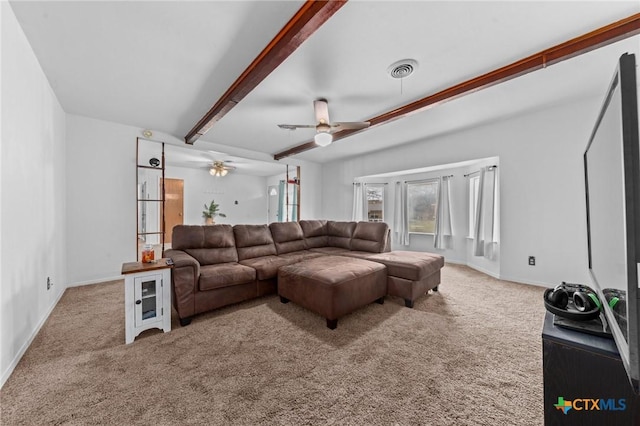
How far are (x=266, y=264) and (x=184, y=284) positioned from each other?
3.00 ft

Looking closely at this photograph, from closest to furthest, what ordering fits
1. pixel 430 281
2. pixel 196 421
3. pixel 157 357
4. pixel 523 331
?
pixel 196 421
pixel 157 357
pixel 523 331
pixel 430 281

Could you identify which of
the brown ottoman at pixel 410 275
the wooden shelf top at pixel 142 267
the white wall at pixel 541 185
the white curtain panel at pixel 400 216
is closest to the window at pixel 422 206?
the white curtain panel at pixel 400 216

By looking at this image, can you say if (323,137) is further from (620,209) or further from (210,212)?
(210,212)

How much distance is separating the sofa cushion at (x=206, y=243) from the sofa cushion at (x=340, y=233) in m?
1.85

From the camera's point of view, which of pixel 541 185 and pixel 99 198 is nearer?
pixel 541 185

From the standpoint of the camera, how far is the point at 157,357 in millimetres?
1702

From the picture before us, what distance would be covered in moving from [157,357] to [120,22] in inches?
99.9

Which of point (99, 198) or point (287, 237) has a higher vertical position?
point (99, 198)

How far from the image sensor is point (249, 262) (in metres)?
2.95

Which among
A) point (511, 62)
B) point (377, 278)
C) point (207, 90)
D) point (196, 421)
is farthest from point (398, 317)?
point (207, 90)

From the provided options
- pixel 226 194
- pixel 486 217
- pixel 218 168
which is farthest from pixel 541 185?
pixel 226 194

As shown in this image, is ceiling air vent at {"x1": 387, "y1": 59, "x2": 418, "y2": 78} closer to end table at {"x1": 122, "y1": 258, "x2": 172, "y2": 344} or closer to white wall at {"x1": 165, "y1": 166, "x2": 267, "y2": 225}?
end table at {"x1": 122, "y1": 258, "x2": 172, "y2": 344}

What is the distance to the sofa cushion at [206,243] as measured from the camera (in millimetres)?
2787

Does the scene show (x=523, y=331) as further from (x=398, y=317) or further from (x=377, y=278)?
(x=377, y=278)
